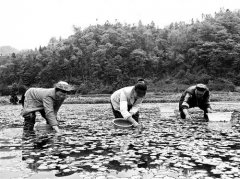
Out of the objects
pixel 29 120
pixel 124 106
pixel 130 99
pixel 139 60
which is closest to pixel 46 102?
pixel 29 120

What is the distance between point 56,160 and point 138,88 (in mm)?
2941

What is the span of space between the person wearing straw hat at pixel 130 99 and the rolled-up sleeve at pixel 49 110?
1.69 meters

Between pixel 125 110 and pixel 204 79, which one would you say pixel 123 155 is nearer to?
pixel 125 110

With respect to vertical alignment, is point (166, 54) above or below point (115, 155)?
above

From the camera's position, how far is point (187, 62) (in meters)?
71.0

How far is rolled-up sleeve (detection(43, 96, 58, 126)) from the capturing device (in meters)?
7.34

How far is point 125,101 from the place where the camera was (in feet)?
25.2

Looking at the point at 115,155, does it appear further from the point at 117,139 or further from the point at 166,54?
the point at 166,54

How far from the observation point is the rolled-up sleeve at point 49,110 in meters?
7.34

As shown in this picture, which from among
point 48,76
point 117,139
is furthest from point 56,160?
point 48,76

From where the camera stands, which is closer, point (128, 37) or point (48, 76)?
point (48, 76)

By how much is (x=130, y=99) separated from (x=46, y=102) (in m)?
2.19

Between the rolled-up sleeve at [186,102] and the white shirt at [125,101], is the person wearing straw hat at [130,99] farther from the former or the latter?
the rolled-up sleeve at [186,102]

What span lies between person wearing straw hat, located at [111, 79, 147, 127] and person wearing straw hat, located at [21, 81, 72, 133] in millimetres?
1415
